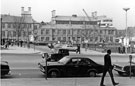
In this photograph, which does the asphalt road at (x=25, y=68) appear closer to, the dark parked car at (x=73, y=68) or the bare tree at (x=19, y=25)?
the dark parked car at (x=73, y=68)

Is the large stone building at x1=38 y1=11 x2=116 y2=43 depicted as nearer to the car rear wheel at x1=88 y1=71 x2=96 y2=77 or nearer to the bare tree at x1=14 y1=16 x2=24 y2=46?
the bare tree at x1=14 y1=16 x2=24 y2=46

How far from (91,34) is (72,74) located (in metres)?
108

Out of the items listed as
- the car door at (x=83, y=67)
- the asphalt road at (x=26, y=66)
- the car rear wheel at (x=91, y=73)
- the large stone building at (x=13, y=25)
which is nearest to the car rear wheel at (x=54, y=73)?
the asphalt road at (x=26, y=66)

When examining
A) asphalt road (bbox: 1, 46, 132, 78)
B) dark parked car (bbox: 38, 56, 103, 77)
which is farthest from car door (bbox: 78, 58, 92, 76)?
asphalt road (bbox: 1, 46, 132, 78)

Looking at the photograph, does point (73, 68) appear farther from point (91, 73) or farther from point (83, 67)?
point (91, 73)

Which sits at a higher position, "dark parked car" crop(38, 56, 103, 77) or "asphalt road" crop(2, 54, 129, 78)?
"dark parked car" crop(38, 56, 103, 77)

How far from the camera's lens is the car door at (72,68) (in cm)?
1692

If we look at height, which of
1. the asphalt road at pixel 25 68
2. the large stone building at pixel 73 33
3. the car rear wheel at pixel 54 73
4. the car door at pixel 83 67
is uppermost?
the large stone building at pixel 73 33

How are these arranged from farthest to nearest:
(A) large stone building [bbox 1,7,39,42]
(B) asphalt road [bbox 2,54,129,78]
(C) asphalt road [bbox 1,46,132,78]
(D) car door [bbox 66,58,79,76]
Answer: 1. (A) large stone building [bbox 1,7,39,42]
2. (C) asphalt road [bbox 1,46,132,78]
3. (B) asphalt road [bbox 2,54,129,78]
4. (D) car door [bbox 66,58,79,76]

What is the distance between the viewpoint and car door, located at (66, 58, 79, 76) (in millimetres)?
16922

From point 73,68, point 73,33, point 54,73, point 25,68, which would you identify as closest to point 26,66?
point 25,68

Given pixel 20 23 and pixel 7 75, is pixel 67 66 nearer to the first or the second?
pixel 7 75

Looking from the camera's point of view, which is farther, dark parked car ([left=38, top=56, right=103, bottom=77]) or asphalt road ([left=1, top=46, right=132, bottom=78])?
asphalt road ([left=1, top=46, right=132, bottom=78])

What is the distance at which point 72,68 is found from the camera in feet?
55.8
